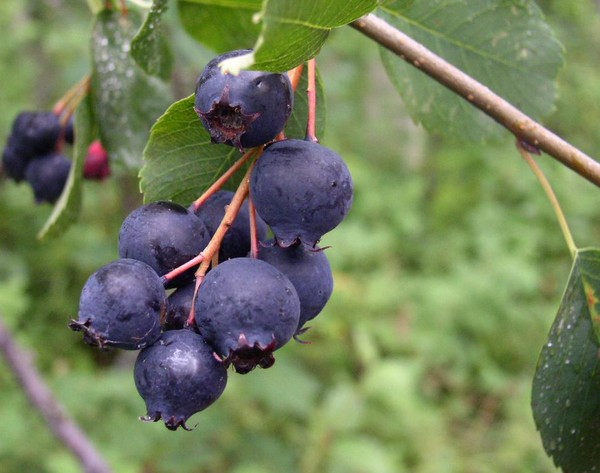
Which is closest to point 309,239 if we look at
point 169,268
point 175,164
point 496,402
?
point 169,268

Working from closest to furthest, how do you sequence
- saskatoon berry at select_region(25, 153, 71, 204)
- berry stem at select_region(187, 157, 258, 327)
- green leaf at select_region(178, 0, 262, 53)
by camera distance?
berry stem at select_region(187, 157, 258, 327) → green leaf at select_region(178, 0, 262, 53) → saskatoon berry at select_region(25, 153, 71, 204)

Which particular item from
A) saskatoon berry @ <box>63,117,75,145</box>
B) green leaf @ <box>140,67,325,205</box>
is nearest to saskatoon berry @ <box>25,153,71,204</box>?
saskatoon berry @ <box>63,117,75,145</box>

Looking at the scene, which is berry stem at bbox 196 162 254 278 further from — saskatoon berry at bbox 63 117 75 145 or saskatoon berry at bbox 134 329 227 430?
saskatoon berry at bbox 63 117 75 145

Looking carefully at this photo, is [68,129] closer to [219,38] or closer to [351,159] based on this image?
[219,38]

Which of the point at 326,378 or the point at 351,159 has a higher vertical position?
the point at 351,159

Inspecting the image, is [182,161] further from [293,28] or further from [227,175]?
[293,28]

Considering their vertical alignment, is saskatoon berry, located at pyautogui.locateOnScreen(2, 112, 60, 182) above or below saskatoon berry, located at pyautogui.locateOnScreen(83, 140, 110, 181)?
above

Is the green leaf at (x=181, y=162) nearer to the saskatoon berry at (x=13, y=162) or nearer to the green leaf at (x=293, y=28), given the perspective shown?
the green leaf at (x=293, y=28)
